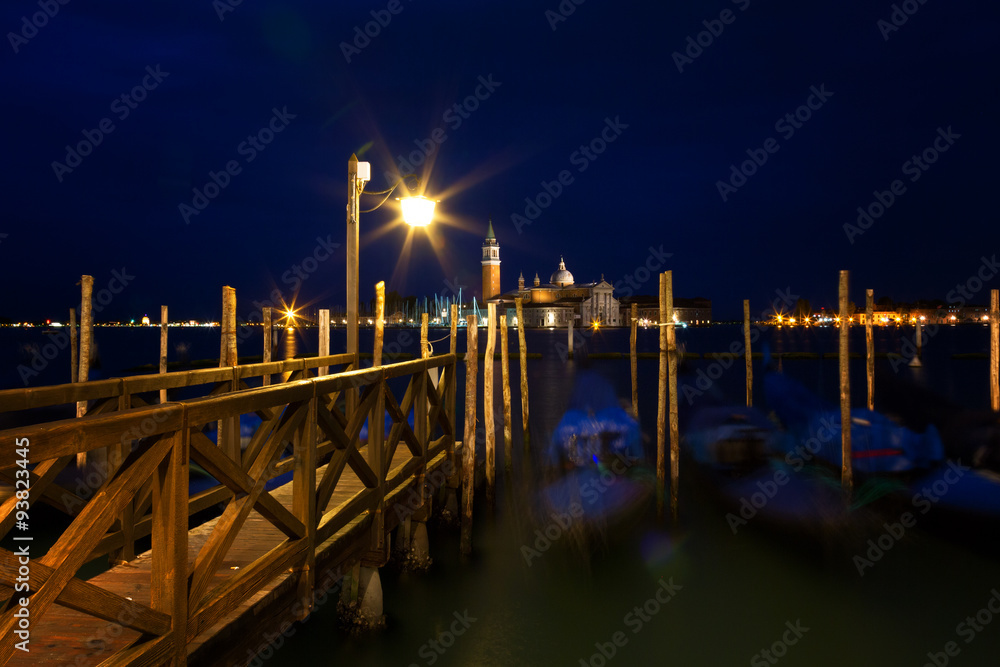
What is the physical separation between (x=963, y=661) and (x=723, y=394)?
2347cm

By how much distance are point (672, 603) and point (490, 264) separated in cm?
12048

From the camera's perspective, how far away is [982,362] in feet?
144

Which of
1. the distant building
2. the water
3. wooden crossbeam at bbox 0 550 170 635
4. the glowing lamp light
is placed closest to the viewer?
wooden crossbeam at bbox 0 550 170 635

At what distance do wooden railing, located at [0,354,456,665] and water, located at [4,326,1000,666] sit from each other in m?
1.79

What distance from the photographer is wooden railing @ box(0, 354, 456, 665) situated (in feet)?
7.94

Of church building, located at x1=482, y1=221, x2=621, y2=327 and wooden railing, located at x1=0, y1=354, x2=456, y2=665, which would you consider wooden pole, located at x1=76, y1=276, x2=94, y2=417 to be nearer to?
wooden railing, located at x1=0, y1=354, x2=456, y2=665

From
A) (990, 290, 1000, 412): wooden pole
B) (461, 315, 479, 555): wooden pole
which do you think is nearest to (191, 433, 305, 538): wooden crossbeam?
(461, 315, 479, 555): wooden pole

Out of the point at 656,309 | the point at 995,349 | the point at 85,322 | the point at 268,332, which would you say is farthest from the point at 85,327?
the point at 656,309

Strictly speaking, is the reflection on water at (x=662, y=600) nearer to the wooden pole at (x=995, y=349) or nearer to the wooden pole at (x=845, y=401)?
the wooden pole at (x=845, y=401)

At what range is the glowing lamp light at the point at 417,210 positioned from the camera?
26.9ft

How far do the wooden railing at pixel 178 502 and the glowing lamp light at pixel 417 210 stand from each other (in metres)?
3.16

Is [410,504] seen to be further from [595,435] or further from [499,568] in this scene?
[595,435]

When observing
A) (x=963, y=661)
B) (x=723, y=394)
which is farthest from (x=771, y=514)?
(x=723, y=394)

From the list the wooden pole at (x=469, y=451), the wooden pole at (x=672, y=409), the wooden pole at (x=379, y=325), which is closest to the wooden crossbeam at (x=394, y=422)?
the wooden pole at (x=469, y=451)
